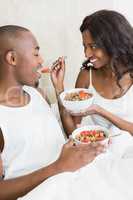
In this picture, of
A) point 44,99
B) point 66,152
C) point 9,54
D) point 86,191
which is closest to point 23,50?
point 9,54

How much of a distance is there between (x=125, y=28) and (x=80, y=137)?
0.67 meters

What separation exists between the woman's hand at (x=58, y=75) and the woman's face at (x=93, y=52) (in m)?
0.15

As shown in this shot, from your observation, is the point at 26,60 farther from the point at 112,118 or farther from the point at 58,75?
the point at 112,118

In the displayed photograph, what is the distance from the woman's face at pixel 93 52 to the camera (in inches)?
62.6

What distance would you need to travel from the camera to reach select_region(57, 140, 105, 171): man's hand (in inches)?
41.8

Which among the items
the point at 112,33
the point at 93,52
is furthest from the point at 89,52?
the point at 112,33

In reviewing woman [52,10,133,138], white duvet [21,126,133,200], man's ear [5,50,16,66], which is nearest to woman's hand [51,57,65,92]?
woman [52,10,133,138]

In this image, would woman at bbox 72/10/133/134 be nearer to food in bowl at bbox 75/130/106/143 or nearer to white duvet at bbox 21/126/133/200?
food in bowl at bbox 75/130/106/143

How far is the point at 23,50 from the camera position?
1290 mm

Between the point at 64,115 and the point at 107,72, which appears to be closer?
the point at 64,115

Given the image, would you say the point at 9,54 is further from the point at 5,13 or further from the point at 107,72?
the point at 107,72

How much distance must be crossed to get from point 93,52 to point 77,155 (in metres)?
0.68

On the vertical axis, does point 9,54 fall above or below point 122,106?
above

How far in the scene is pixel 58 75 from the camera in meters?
1.65
